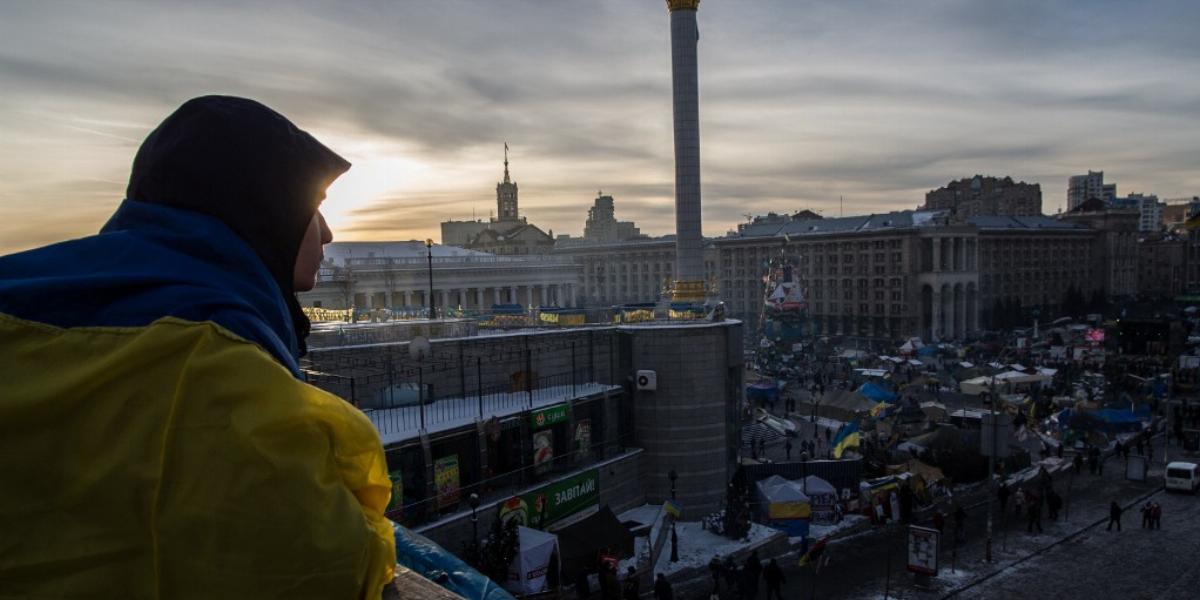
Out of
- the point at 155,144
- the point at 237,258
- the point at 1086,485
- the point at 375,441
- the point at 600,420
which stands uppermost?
the point at 155,144

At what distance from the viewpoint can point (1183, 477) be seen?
24922 millimetres

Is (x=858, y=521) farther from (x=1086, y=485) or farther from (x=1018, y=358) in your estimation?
(x=1018, y=358)

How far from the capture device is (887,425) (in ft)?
107

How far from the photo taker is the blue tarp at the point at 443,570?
3473 millimetres

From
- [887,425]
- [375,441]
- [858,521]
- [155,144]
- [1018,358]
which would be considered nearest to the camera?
[375,441]

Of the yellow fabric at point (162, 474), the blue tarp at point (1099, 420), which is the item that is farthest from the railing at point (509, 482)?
the blue tarp at point (1099, 420)

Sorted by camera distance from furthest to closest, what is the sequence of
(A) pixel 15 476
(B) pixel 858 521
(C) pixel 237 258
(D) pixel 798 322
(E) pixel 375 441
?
1. (D) pixel 798 322
2. (B) pixel 858 521
3. (C) pixel 237 258
4. (E) pixel 375 441
5. (A) pixel 15 476

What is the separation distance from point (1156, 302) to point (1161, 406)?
261 feet

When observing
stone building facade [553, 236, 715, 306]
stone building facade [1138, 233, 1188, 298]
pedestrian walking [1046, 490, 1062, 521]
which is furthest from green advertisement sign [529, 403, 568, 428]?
stone building facade [1138, 233, 1188, 298]

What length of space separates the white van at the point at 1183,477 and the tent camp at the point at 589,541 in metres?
20.8

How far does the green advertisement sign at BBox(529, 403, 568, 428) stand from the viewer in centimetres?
1786

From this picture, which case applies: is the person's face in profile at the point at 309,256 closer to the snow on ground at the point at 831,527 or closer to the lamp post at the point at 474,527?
the lamp post at the point at 474,527

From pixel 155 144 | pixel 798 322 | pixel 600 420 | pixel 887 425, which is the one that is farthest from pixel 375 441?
pixel 798 322

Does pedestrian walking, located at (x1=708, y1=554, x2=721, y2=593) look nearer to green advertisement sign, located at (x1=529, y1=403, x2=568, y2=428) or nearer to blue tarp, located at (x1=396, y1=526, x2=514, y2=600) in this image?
green advertisement sign, located at (x1=529, y1=403, x2=568, y2=428)
